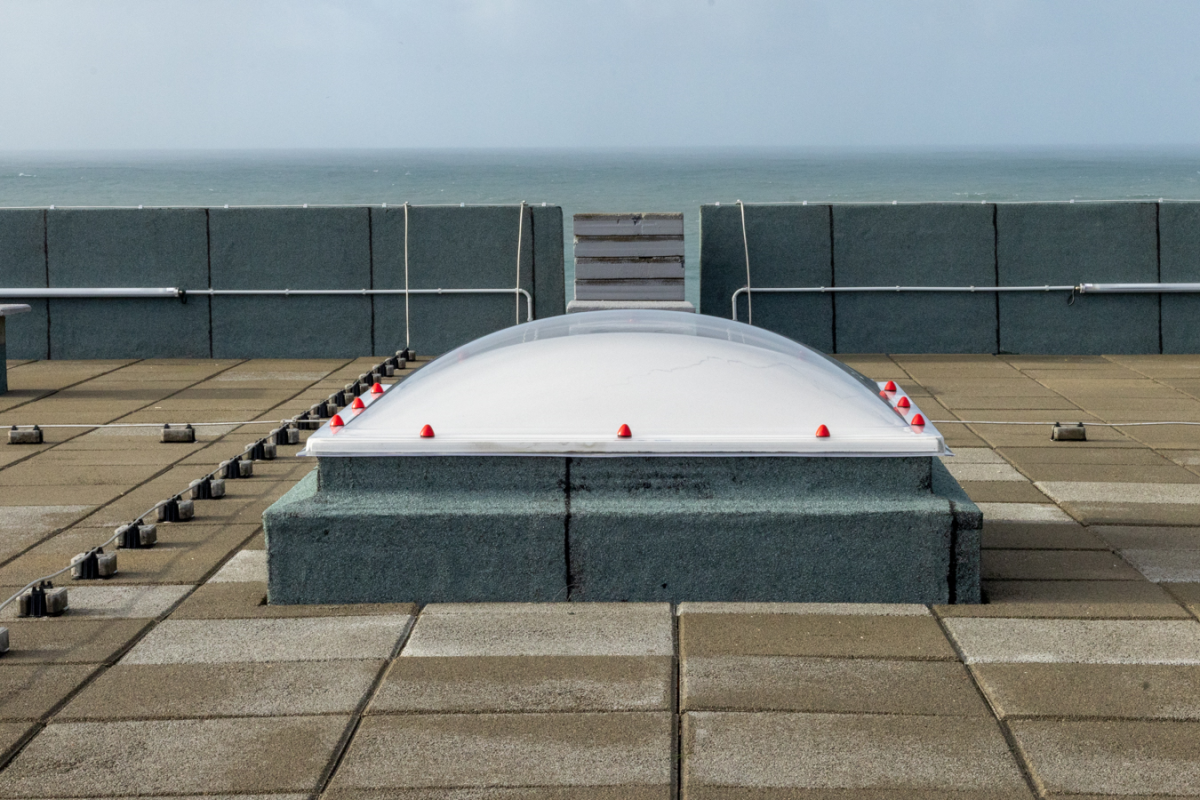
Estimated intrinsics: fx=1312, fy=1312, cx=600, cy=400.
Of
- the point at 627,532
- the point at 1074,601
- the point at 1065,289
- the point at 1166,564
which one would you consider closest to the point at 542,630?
the point at 627,532

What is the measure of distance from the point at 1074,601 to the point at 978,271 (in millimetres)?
8608

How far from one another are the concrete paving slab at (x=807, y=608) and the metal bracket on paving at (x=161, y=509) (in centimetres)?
246

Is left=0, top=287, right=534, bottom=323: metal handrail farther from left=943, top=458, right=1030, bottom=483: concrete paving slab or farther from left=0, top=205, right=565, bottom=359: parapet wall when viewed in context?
left=943, top=458, right=1030, bottom=483: concrete paving slab

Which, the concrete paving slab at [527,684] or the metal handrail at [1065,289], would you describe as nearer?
the concrete paving slab at [527,684]

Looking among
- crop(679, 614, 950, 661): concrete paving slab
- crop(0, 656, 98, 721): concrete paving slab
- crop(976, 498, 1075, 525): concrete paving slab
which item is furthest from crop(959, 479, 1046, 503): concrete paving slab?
crop(0, 656, 98, 721): concrete paving slab

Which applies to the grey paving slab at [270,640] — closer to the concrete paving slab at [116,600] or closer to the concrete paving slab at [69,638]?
the concrete paving slab at [69,638]

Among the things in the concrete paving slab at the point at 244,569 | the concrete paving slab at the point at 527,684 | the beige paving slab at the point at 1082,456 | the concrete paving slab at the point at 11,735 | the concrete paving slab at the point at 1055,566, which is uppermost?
the beige paving slab at the point at 1082,456

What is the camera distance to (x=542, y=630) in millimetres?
4863

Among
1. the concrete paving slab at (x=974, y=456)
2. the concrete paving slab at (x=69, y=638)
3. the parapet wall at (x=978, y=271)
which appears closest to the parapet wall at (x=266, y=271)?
the parapet wall at (x=978, y=271)

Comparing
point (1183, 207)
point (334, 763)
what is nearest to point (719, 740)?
point (334, 763)

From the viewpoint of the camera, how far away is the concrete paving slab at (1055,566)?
5535mm

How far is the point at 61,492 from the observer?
7.34 metres

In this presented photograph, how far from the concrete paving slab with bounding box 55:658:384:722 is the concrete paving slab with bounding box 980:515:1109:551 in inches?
122

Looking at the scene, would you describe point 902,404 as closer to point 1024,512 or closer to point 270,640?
point 1024,512
